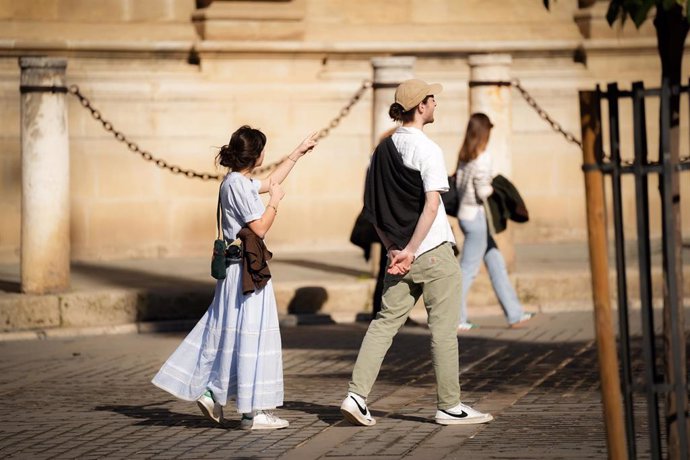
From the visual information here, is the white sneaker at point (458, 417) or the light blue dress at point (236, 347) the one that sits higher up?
the light blue dress at point (236, 347)

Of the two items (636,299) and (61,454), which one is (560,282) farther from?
(61,454)

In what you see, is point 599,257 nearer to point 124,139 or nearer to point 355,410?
point 355,410

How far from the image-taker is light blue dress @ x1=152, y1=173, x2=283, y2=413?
27.3 feet

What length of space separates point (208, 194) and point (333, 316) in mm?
3957

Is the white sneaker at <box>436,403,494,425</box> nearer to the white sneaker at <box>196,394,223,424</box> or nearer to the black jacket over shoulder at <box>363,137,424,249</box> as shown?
the black jacket over shoulder at <box>363,137,424,249</box>

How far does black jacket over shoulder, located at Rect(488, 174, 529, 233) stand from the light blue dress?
14.1 feet

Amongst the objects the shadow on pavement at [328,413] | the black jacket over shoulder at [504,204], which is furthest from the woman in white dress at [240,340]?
the black jacket over shoulder at [504,204]

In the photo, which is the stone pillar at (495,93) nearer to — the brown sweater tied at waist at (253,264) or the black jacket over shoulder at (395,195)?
the black jacket over shoulder at (395,195)

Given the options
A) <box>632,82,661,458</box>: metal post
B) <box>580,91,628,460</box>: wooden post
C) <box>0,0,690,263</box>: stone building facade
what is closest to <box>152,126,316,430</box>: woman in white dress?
<box>580,91,628,460</box>: wooden post

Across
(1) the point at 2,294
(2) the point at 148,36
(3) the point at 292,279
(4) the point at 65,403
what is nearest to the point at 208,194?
(2) the point at 148,36

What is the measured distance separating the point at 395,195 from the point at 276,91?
28.6 ft

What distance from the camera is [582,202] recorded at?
58.7 feet

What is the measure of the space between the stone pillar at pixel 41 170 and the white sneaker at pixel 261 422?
4665 mm

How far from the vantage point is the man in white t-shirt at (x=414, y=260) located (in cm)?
833
